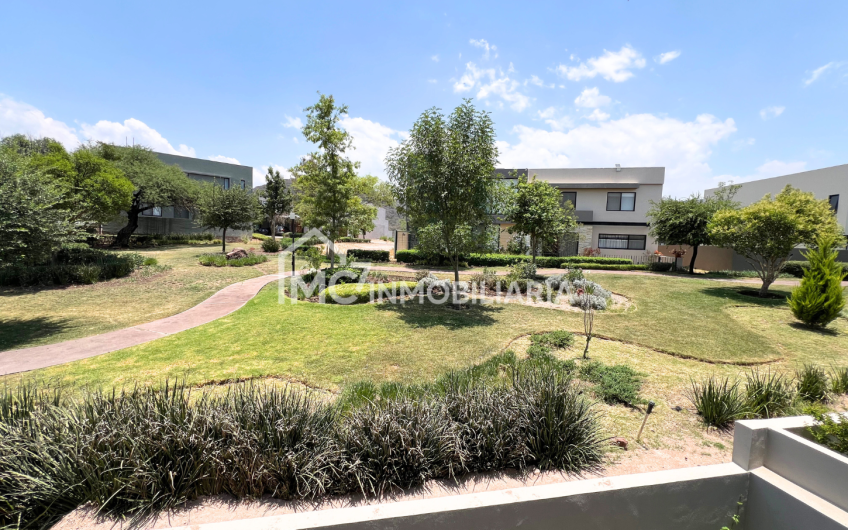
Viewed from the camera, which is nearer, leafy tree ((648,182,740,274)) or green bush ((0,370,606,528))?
green bush ((0,370,606,528))

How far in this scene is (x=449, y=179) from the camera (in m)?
9.95

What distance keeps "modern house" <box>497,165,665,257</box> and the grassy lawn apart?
20.7 m

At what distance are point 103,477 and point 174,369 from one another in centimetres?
392

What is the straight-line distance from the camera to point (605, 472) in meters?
3.32

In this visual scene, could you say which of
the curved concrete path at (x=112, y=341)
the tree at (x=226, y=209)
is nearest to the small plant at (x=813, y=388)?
the curved concrete path at (x=112, y=341)

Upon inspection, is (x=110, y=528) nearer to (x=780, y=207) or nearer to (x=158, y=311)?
(x=158, y=311)

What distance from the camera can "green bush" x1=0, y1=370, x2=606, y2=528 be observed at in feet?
8.70

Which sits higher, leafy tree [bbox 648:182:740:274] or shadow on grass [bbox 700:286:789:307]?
leafy tree [bbox 648:182:740:274]

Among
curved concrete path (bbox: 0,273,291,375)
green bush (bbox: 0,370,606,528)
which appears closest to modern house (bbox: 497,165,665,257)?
curved concrete path (bbox: 0,273,291,375)

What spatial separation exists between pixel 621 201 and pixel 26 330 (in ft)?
106

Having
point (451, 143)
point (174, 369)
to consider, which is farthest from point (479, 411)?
point (451, 143)

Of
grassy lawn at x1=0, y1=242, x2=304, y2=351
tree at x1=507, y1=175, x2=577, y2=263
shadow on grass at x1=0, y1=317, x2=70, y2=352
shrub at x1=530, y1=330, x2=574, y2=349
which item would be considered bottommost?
shadow on grass at x1=0, y1=317, x2=70, y2=352

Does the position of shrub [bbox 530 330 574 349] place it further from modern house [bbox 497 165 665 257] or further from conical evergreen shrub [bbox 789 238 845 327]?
modern house [bbox 497 165 665 257]

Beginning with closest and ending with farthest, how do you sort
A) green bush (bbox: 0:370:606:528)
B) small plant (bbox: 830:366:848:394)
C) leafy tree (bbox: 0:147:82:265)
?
1. green bush (bbox: 0:370:606:528)
2. small plant (bbox: 830:366:848:394)
3. leafy tree (bbox: 0:147:82:265)
